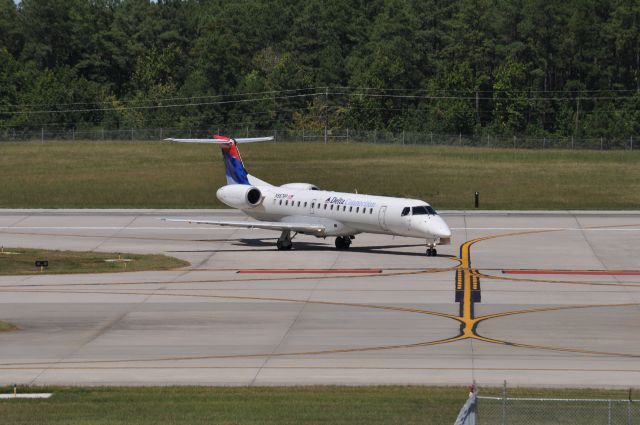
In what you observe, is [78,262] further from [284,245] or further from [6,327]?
[6,327]

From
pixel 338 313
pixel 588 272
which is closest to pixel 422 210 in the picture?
pixel 588 272

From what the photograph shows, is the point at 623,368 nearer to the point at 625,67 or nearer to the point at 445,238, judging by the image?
the point at 445,238

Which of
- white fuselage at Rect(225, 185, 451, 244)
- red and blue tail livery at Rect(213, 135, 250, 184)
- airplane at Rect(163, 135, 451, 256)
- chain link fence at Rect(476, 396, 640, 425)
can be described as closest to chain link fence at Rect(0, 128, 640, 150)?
red and blue tail livery at Rect(213, 135, 250, 184)

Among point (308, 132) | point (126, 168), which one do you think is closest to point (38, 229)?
point (126, 168)

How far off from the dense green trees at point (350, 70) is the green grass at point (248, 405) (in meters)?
120

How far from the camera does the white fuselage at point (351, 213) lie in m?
56.8

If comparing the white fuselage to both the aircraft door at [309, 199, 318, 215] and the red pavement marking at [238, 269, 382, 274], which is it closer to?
the aircraft door at [309, 199, 318, 215]

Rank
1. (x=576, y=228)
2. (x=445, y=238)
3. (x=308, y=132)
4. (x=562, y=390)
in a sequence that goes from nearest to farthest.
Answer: (x=562, y=390)
(x=445, y=238)
(x=576, y=228)
(x=308, y=132)

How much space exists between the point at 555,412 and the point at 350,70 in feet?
497

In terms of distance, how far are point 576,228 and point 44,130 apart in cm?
9782

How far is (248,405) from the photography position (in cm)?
2784

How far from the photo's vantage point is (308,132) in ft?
480

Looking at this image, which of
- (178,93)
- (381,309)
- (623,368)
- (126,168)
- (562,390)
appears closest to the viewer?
(562,390)

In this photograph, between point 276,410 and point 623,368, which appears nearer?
point 276,410
